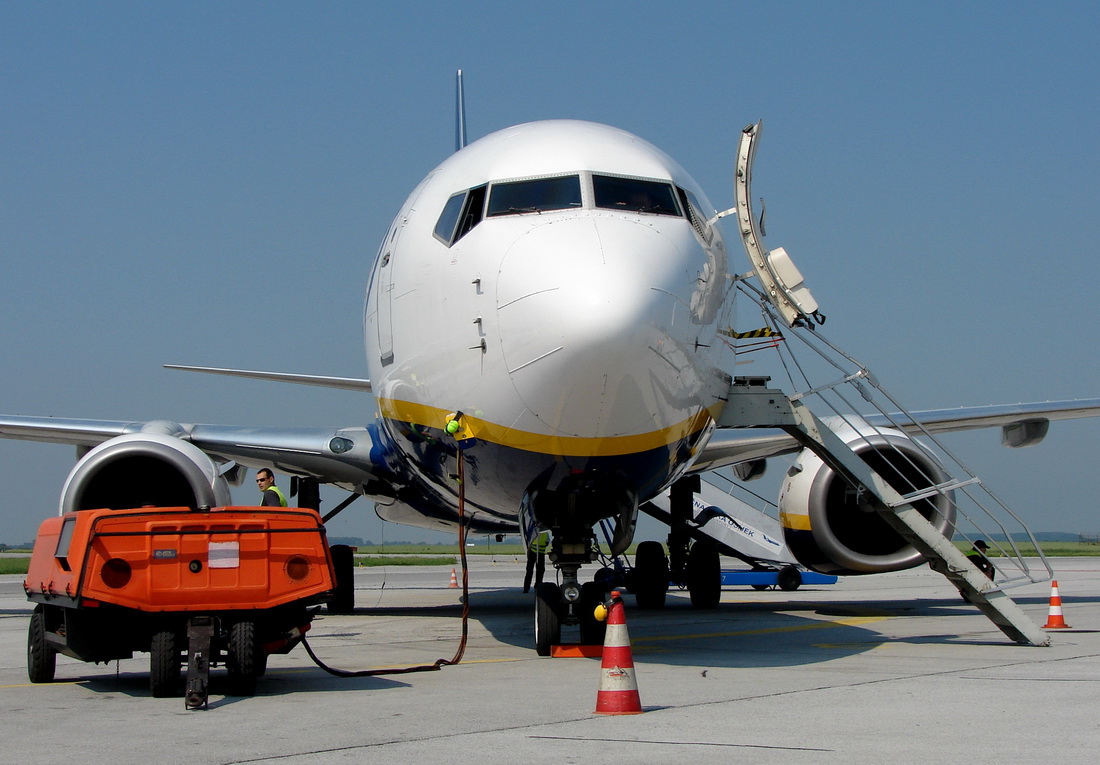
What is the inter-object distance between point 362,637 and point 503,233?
5.43 m

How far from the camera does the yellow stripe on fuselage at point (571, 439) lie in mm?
8609

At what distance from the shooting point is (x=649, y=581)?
1689 cm

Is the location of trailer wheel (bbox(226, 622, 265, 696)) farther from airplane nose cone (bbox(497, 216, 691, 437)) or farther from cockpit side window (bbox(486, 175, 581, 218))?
cockpit side window (bbox(486, 175, 581, 218))

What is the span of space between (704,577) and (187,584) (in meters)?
10.1

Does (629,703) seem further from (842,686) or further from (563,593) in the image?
(563,593)

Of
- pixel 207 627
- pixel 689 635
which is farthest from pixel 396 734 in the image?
pixel 689 635

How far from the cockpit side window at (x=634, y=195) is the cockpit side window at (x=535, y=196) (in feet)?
0.58

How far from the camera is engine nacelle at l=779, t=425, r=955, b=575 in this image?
Answer: 13.3 metres

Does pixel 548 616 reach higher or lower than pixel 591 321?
lower

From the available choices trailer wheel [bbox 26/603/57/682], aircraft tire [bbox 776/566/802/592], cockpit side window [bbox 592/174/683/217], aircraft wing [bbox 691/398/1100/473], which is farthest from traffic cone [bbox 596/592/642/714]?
aircraft tire [bbox 776/566/802/592]

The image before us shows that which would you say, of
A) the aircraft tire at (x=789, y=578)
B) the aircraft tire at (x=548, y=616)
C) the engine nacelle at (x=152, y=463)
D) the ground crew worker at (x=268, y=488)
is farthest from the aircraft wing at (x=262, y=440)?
the aircraft tire at (x=789, y=578)

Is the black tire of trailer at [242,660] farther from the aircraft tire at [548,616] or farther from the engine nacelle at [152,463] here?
the engine nacelle at [152,463]

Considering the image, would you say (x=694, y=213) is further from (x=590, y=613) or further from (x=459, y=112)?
(x=459, y=112)

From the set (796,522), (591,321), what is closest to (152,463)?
(591,321)
